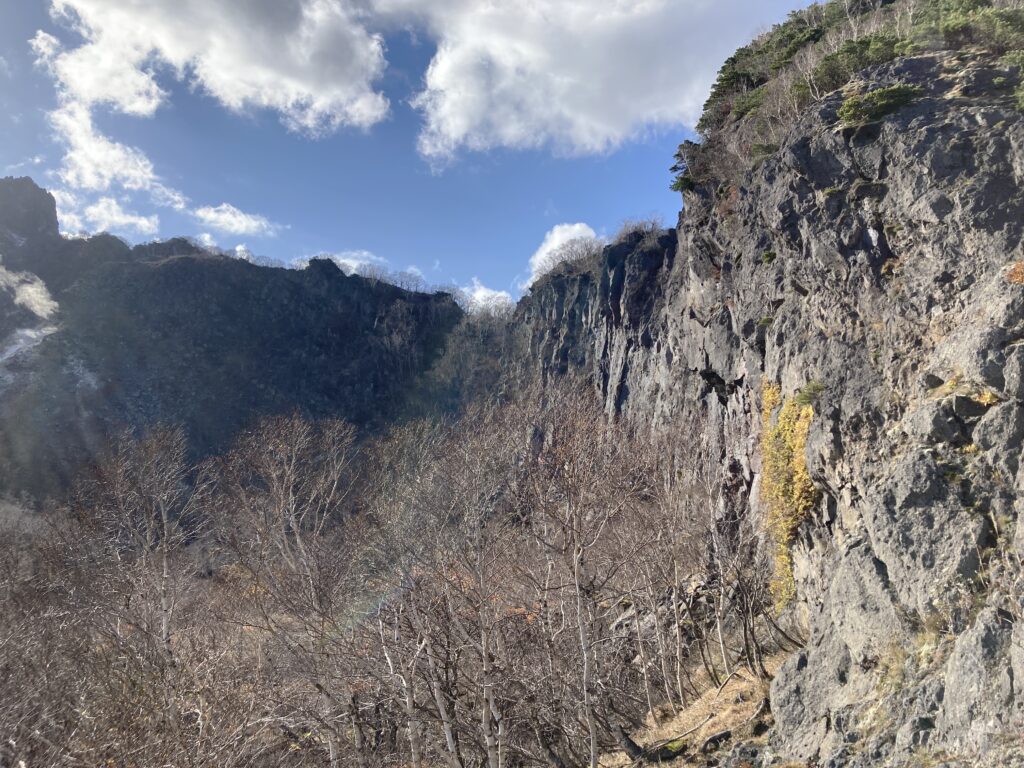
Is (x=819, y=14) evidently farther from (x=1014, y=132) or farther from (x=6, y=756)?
(x=6, y=756)

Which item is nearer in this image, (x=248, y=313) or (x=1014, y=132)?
(x=1014, y=132)

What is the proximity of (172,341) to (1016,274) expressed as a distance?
71103mm

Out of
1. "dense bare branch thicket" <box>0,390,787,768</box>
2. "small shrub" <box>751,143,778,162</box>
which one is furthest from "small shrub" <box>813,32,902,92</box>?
"dense bare branch thicket" <box>0,390,787,768</box>

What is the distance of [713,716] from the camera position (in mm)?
13719

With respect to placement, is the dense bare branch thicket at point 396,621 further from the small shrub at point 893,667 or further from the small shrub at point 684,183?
the small shrub at point 684,183

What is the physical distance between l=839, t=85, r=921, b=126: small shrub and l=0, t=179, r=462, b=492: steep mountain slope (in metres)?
54.5

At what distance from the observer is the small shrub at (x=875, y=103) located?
1527 centimetres

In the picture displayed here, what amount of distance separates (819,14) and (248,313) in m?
63.9

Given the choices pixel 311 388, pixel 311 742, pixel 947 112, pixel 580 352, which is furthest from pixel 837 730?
pixel 311 388

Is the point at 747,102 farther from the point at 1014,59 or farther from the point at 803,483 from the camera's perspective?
the point at 803,483

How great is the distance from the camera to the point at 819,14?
89.8 feet

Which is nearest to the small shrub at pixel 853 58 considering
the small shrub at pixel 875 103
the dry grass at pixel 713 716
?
the small shrub at pixel 875 103

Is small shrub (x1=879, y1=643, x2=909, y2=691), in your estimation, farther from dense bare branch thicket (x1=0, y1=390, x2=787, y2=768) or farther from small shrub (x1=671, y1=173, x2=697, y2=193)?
small shrub (x1=671, y1=173, x2=697, y2=193)

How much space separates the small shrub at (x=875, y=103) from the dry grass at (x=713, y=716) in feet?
44.9
